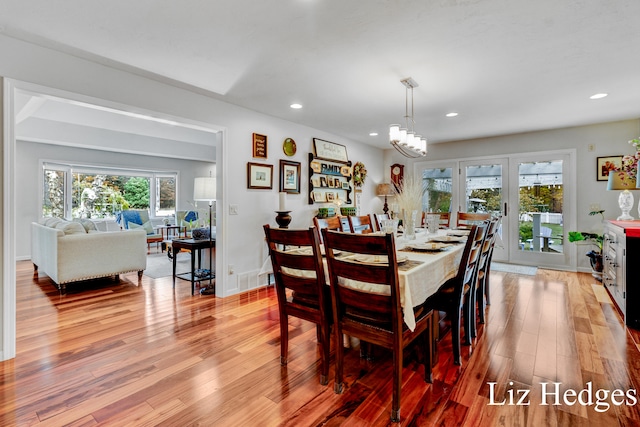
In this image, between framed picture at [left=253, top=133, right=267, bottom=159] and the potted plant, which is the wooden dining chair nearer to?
framed picture at [left=253, top=133, right=267, bottom=159]

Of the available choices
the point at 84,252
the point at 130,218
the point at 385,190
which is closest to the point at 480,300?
the point at 385,190

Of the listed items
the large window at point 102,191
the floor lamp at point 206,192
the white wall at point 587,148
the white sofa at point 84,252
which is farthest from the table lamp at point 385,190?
the large window at point 102,191

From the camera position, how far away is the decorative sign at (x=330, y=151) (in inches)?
195

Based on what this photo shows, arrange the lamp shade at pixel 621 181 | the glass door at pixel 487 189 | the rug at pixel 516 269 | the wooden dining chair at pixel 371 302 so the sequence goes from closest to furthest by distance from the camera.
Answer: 1. the wooden dining chair at pixel 371 302
2. the lamp shade at pixel 621 181
3. the rug at pixel 516 269
4. the glass door at pixel 487 189

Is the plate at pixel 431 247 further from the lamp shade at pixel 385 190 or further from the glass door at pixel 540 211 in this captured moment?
the lamp shade at pixel 385 190

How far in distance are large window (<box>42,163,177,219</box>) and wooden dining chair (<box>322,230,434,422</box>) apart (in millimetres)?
7302

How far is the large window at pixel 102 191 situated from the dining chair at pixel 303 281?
6.83 m

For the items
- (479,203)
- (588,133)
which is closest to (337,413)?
(479,203)

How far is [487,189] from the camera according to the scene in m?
5.62

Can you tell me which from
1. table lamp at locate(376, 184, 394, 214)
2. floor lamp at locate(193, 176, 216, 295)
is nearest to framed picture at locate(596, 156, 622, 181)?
table lamp at locate(376, 184, 394, 214)

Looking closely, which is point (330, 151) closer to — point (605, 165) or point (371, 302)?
point (371, 302)

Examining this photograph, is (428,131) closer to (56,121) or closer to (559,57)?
(559,57)

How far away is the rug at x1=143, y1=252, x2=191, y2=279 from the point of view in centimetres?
475

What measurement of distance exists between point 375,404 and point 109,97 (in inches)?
124
